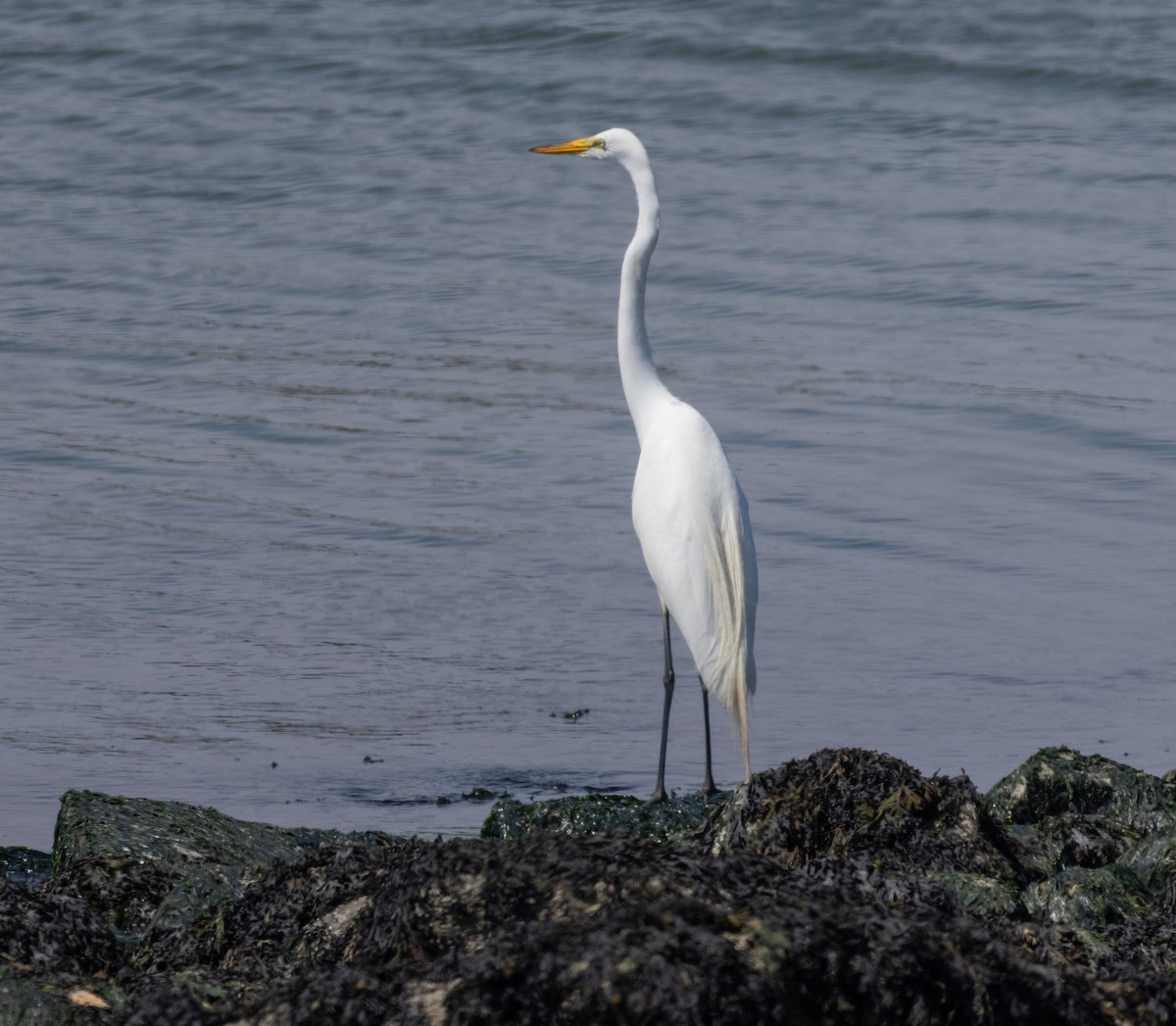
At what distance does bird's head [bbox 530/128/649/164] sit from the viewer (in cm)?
667

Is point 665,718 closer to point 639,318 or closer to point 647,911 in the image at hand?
point 639,318

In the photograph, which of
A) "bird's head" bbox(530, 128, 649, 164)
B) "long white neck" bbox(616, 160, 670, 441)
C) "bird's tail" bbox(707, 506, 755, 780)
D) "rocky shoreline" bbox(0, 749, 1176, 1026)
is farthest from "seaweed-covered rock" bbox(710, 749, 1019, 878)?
"bird's head" bbox(530, 128, 649, 164)

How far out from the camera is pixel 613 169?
17.6 meters

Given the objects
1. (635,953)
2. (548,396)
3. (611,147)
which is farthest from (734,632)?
(548,396)

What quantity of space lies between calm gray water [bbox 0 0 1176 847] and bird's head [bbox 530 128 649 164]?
1.90m

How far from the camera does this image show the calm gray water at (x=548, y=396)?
658 centimetres

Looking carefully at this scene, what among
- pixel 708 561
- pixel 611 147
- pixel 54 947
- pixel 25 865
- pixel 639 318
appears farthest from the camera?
pixel 611 147

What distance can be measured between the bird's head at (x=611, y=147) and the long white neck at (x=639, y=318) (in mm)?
76

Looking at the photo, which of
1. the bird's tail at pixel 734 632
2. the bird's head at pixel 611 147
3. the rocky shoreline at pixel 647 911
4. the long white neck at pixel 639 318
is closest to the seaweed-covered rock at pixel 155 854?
the rocky shoreline at pixel 647 911

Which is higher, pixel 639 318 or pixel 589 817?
pixel 639 318

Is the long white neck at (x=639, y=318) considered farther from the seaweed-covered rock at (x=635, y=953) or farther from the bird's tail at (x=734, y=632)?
the seaweed-covered rock at (x=635, y=953)

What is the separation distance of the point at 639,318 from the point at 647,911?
13.9ft

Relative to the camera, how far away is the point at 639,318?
661 cm

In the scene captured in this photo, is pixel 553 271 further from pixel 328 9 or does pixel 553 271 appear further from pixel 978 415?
pixel 328 9
